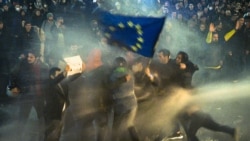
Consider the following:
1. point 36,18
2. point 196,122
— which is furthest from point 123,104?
point 36,18

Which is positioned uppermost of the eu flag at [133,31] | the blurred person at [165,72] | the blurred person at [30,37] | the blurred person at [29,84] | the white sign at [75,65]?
the eu flag at [133,31]

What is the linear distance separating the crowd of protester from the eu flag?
2.00ft

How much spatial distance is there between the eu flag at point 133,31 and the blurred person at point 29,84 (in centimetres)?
213

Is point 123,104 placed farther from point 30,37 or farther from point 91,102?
point 30,37

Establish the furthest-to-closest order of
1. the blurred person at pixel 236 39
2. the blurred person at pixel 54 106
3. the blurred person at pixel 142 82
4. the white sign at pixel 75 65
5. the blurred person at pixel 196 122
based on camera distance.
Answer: the blurred person at pixel 236 39 < the white sign at pixel 75 65 < the blurred person at pixel 142 82 < the blurred person at pixel 196 122 < the blurred person at pixel 54 106

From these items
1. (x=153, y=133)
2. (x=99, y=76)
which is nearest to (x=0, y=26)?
(x=99, y=76)

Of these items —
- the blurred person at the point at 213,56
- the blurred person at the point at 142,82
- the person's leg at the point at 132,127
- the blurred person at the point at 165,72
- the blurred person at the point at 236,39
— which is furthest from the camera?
the blurred person at the point at 213,56

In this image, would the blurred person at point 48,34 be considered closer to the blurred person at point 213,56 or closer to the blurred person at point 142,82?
the blurred person at point 142,82

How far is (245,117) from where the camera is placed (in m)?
9.84

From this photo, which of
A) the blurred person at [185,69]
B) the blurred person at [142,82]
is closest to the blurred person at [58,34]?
the blurred person at [142,82]

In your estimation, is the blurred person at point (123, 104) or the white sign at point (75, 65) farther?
the white sign at point (75, 65)

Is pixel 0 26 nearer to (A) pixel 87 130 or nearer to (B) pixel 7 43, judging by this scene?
(B) pixel 7 43

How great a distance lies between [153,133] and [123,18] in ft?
8.45

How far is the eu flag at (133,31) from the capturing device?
6.22 meters
